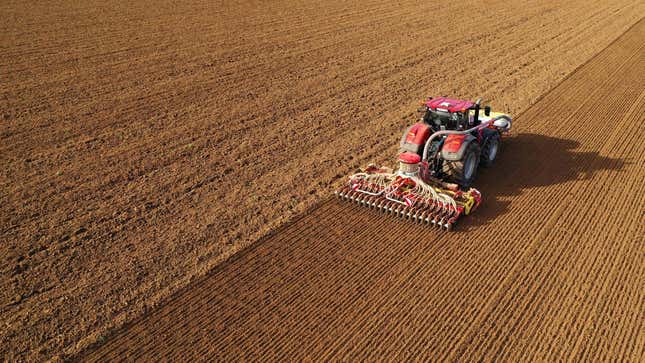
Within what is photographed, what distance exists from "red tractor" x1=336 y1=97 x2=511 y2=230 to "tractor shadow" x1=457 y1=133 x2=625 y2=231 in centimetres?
42

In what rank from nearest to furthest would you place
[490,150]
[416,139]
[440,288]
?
1. [440,288]
2. [416,139]
3. [490,150]

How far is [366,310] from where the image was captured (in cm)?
768

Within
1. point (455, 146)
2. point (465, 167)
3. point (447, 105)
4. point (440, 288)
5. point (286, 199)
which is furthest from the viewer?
point (447, 105)

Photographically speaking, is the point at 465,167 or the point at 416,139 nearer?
the point at 416,139

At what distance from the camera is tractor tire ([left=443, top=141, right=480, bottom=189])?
33.6 feet

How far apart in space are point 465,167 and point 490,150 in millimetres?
1671

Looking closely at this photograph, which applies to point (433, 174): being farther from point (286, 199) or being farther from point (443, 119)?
point (286, 199)

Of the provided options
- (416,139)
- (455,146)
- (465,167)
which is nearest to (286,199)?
(416,139)

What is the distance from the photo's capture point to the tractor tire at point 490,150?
38.2ft

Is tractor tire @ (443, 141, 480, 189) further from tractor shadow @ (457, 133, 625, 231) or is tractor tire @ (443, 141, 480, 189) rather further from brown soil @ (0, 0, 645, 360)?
brown soil @ (0, 0, 645, 360)

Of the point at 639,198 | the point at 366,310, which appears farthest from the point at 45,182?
the point at 639,198

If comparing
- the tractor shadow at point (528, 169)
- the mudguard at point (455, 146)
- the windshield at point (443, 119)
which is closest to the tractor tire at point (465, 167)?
the mudguard at point (455, 146)

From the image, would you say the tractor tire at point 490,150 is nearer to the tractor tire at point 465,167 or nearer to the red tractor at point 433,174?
the red tractor at point 433,174

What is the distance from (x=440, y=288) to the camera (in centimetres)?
812
